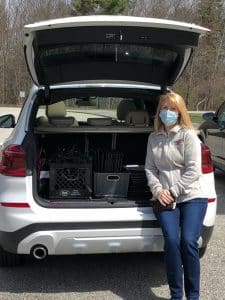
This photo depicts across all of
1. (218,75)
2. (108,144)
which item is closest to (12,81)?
(218,75)

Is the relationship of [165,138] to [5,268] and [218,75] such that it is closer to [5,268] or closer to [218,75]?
[5,268]

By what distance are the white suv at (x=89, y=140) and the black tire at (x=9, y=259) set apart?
13 mm

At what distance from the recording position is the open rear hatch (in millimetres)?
4039

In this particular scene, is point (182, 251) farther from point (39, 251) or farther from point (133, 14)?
point (133, 14)

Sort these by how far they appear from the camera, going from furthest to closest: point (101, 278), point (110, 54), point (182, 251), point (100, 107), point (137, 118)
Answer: point (100, 107)
point (137, 118)
point (110, 54)
point (101, 278)
point (182, 251)

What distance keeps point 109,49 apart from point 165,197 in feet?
4.80

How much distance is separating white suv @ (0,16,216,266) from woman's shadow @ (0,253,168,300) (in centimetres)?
26

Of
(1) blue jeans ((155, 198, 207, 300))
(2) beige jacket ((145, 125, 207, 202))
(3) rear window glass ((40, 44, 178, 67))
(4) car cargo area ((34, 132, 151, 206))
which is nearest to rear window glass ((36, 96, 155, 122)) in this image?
(4) car cargo area ((34, 132, 151, 206))

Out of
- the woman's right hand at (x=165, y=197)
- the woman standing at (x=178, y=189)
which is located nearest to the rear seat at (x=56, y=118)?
the woman standing at (x=178, y=189)

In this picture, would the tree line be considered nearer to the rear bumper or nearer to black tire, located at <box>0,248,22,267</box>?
black tire, located at <box>0,248,22,267</box>

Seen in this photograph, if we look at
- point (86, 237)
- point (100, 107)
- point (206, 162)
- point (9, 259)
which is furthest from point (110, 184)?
point (100, 107)

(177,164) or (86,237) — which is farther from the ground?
(177,164)

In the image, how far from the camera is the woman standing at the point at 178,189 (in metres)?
3.98

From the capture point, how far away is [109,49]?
476 centimetres
